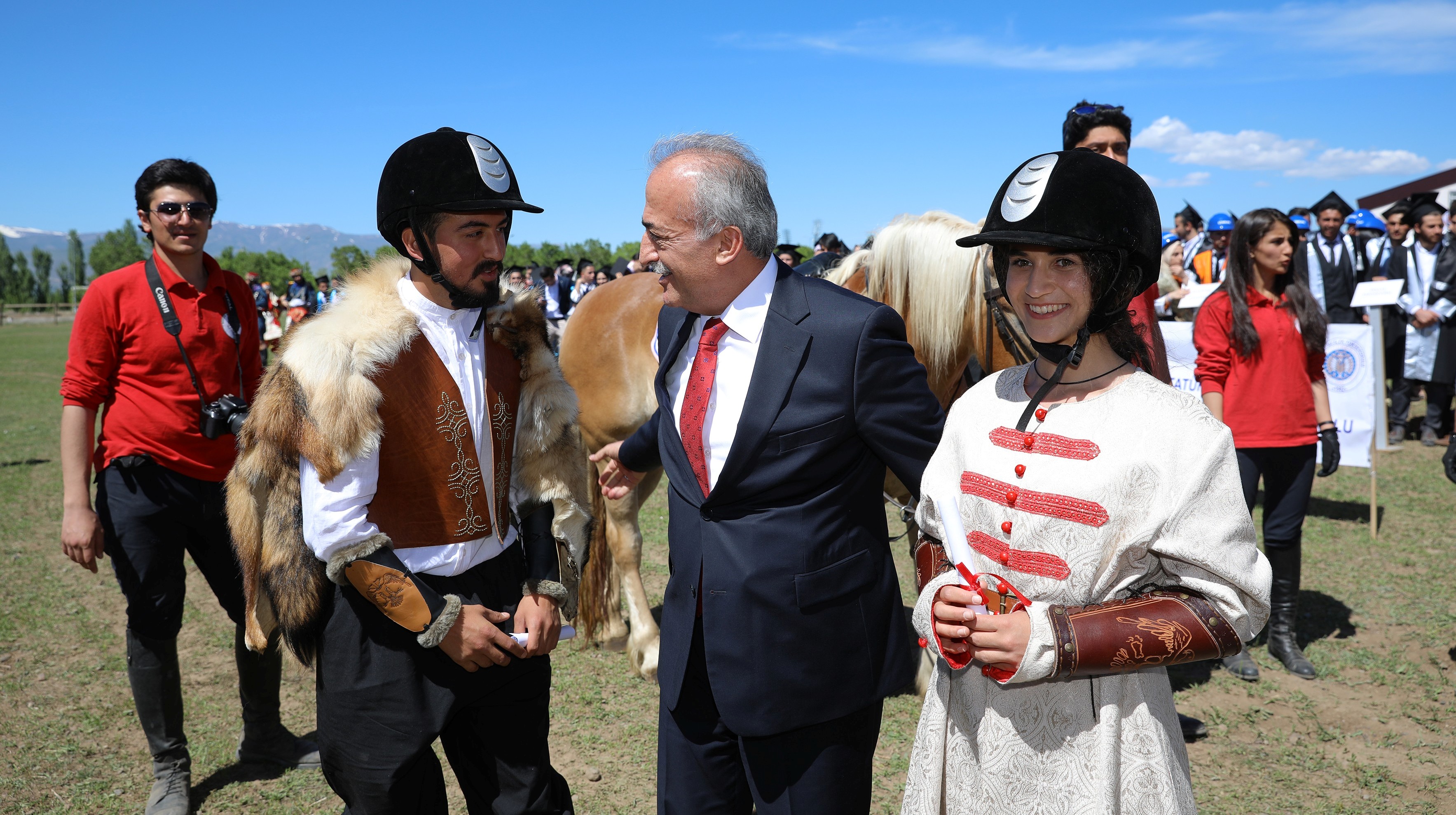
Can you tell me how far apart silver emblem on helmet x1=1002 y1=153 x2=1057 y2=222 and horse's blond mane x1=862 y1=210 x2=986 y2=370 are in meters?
1.95

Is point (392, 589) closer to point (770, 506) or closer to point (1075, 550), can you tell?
point (770, 506)

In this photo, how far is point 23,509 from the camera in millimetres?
8188

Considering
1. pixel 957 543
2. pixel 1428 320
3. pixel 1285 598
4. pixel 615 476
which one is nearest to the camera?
pixel 957 543

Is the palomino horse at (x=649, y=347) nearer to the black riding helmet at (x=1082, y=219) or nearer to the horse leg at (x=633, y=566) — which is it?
the horse leg at (x=633, y=566)

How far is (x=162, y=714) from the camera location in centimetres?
342

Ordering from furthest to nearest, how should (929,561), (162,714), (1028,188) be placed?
(162,714) < (929,561) < (1028,188)

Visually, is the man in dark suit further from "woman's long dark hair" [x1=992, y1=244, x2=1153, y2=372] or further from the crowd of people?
"woman's long dark hair" [x1=992, y1=244, x2=1153, y2=372]

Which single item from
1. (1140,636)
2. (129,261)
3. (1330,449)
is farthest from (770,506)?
(129,261)

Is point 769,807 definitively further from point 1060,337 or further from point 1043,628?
point 1060,337

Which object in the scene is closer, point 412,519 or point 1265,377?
point 412,519

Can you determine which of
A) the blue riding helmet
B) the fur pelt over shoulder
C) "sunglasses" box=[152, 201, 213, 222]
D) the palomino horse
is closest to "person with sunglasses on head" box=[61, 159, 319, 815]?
"sunglasses" box=[152, 201, 213, 222]

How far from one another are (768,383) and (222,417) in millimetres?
2128

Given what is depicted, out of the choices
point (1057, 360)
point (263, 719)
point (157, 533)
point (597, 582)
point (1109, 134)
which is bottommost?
point (263, 719)

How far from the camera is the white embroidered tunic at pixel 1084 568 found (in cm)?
150
